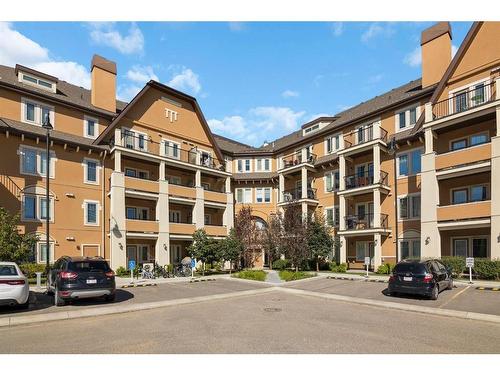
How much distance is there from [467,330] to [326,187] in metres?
26.0

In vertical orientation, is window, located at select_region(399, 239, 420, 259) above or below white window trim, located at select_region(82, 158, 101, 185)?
below

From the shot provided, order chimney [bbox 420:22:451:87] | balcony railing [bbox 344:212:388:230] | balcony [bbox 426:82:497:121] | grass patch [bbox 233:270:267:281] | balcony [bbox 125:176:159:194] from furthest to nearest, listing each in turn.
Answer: balcony railing [bbox 344:212:388:230] < balcony [bbox 125:176:159:194] < chimney [bbox 420:22:451:87] < grass patch [bbox 233:270:267:281] < balcony [bbox 426:82:497:121]

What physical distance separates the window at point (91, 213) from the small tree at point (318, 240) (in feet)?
52.4

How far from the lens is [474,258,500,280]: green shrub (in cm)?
2132

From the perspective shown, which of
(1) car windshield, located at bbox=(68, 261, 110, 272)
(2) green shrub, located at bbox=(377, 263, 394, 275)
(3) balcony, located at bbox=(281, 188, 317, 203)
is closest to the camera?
(1) car windshield, located at bbox=(68, 261, 110, 272)

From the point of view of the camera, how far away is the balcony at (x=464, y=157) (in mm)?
23000

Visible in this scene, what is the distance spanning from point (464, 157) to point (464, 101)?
4.13 metres

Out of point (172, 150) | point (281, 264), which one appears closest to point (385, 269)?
point (281, 264)

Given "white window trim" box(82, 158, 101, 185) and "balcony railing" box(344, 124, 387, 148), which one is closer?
"white window trim" box(82, 158, 101, 185)

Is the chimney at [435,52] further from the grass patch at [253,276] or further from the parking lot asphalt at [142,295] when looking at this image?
the parking lot asphalt at [142,295]

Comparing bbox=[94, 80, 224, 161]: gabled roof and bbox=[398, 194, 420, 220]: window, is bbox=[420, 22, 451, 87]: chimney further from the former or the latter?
bbox=[94, 80, 224, 161]: gabled roof

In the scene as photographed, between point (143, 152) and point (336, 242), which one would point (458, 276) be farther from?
point (143, 152)

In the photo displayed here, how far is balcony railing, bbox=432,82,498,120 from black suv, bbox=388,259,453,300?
41.0ft

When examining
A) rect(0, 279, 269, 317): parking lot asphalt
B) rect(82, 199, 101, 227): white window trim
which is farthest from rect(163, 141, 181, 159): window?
rect(0, 279, 269, 317): parking lot asphalt
